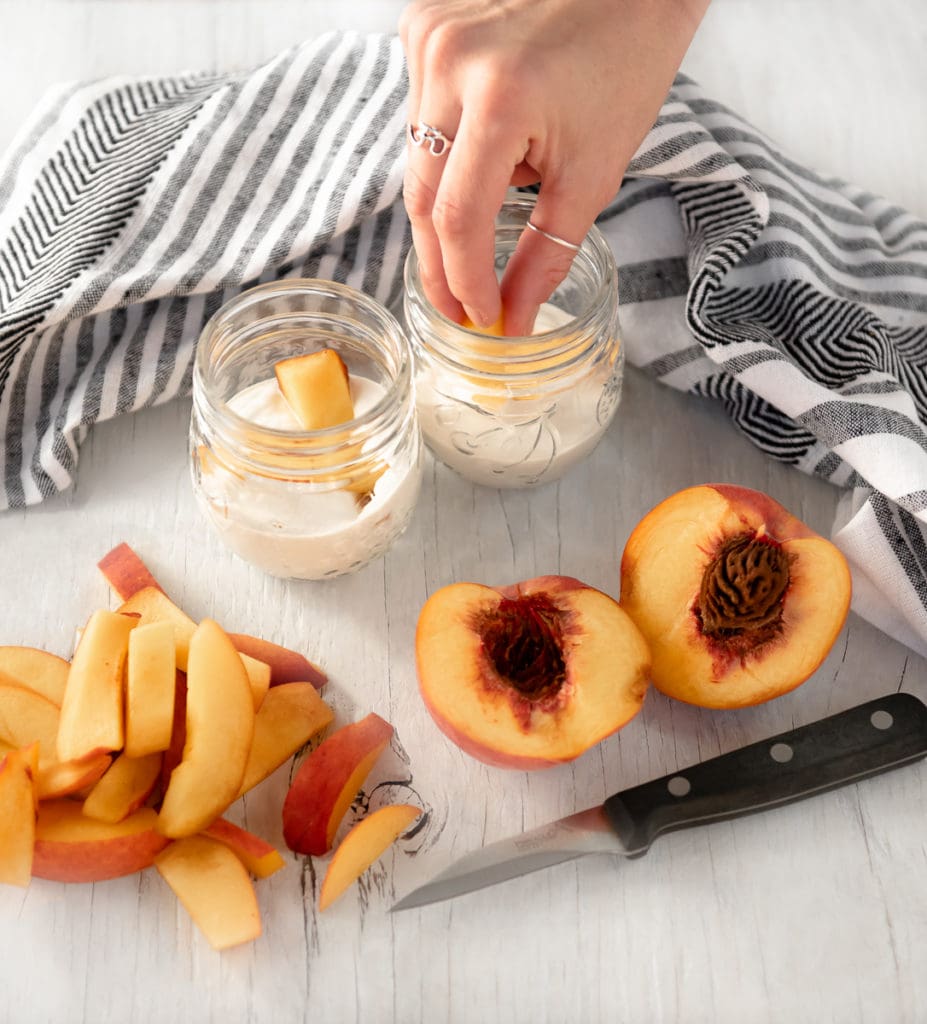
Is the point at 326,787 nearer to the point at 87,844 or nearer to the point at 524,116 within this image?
the point at 87,844

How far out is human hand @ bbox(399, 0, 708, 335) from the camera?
89cm

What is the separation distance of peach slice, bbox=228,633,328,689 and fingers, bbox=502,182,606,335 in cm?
34

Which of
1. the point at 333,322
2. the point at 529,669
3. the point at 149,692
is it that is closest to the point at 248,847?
the point at 149,692

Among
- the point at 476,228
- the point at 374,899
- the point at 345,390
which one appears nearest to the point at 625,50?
the point at 476,228

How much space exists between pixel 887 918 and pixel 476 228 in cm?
62

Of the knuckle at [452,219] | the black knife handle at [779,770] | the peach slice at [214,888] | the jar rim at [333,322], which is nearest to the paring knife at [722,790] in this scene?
the black knife handle at [779,770]

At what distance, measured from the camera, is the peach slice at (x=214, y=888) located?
882mm

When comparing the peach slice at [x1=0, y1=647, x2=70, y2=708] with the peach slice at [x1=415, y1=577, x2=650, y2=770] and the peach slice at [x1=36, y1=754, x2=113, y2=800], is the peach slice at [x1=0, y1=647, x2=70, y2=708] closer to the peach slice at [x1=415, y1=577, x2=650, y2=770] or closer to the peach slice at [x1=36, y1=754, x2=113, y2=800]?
the peach slice at [x1=36, y1=754, x2=113, y2=800]

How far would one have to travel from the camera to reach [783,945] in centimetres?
93

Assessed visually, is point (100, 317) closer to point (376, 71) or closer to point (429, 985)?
point (376, 71)

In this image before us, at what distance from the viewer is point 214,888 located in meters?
0.89

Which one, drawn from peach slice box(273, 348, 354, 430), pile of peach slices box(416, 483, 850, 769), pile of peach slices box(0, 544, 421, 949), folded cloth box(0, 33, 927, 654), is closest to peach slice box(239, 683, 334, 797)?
pile of peach slices box(0, 544, 421, 949)

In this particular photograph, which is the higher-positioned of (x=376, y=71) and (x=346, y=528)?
(x=376, y=71)

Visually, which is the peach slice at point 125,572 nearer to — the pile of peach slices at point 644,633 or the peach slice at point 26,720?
the peach slice at point 26,720
